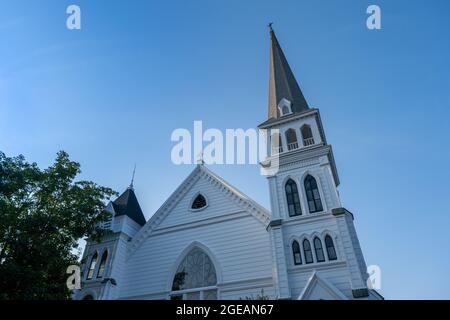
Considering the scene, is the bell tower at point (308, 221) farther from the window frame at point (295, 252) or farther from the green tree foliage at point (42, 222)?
the green tree foliage at point (42, 222)

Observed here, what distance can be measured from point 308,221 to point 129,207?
14.7 metres

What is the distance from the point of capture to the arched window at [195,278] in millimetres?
17672

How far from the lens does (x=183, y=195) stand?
73.7 ft

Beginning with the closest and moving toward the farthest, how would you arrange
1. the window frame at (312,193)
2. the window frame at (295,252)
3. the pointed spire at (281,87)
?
the window frame at (295,252) < the window frame at (312,193) < the pointed spire at (281,87)

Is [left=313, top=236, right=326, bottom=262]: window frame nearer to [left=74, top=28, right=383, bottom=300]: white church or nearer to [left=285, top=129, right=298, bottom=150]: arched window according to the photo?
[left=74, top=28, right=383, bottom=300]: white church

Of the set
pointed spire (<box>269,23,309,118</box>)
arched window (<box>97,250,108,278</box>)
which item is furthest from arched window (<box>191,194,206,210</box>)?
pointed spire (<box>269,23,309,118</box>)

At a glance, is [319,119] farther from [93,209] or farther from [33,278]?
[33,278]

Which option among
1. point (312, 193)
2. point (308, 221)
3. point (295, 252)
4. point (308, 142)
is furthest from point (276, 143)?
point (295, 252)

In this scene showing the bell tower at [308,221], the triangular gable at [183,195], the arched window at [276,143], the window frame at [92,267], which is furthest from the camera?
the arched window at [276,143]

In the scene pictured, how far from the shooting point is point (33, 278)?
12.7 meters

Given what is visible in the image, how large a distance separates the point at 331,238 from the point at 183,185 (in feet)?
37.7

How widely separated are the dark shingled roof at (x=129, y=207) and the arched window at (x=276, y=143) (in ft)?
40.9

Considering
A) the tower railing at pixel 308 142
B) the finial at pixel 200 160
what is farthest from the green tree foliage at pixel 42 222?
the tower railing at pixel 308 142
